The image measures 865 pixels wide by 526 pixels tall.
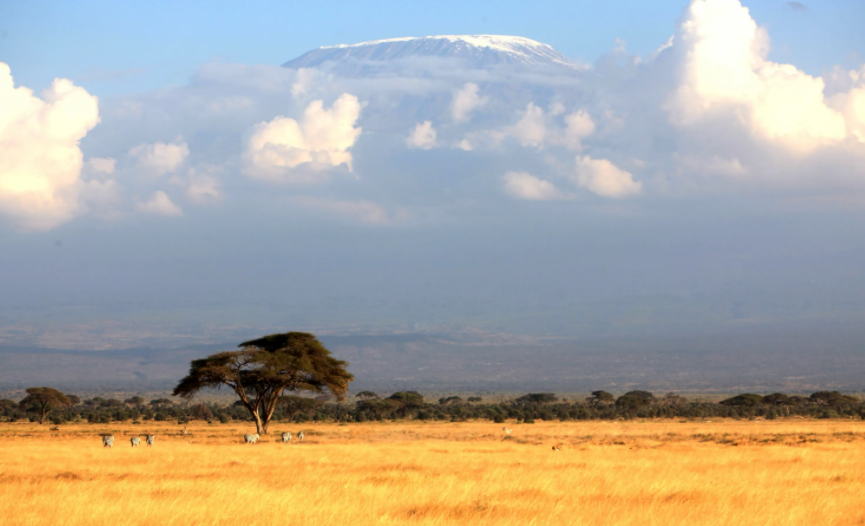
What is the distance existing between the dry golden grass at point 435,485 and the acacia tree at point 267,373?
45.9ft

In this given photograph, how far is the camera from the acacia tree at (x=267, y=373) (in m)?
46.4

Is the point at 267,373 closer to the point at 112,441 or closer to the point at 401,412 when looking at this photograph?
the point at 112,441

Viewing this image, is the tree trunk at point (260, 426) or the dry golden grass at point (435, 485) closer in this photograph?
the dry golden grass at point (435, 485)

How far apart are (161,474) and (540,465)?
10.4 meters

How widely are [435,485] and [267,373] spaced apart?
28.1 meters

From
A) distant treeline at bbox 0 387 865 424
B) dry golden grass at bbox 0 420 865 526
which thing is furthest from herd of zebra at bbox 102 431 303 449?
distant treeline at bbox 0 387 865 424

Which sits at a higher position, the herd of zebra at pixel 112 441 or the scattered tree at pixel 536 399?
the scattered tree at pixel 536 399

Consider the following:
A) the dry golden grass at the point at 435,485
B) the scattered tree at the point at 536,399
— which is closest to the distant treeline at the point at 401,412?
the scattered tree at the point at 536,399

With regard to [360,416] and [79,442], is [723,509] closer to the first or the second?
[79,442]

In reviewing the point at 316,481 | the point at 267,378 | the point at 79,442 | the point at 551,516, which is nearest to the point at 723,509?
the point at 551,516

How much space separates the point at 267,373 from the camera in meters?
45.9

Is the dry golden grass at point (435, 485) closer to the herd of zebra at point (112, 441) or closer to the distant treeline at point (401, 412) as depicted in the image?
the herd of zebra at point (112, 441)

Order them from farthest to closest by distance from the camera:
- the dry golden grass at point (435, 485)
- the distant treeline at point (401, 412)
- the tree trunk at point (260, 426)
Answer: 1. the distant treeline at point (401, 412)
2. the tree trunk at point (260, 426)
3. the dry golden grass at point (435, 485)

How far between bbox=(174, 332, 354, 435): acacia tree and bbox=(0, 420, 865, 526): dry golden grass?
13982 mm
